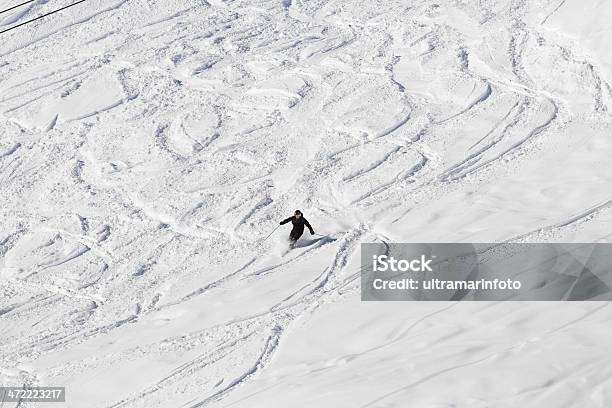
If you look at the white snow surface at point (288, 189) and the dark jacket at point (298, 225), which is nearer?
the white snow surface at point (288, 189)

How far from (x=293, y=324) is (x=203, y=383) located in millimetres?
1648

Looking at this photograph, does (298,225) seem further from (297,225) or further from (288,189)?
(288,189)

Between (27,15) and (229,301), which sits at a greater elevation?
(27,15)

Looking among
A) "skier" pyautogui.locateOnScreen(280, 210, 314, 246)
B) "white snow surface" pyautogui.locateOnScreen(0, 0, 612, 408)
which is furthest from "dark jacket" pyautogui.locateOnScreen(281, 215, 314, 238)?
"white snow surface" pyautogui.locateOnScreen(0, 0, 612, 408)

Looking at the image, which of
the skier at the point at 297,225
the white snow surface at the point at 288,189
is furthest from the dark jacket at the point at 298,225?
the white snow surface at the point at 288,189

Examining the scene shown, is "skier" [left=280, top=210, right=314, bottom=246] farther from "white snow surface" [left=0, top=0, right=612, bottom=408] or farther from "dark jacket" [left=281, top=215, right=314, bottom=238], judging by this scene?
"white snow surface" [left=0, top=0, right=612, bottom=408]

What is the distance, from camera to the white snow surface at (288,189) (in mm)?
10961

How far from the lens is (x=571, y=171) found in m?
15.6

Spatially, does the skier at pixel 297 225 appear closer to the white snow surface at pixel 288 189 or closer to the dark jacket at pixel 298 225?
the dark jacket at pixel 298 225

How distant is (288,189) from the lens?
16.4 meters

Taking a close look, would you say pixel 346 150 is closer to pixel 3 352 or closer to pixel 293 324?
pixel 293 324

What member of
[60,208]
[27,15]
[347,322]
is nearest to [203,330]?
[347,322]

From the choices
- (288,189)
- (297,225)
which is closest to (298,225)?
(297,225)

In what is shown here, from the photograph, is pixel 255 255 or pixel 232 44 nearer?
pixel 255 255
